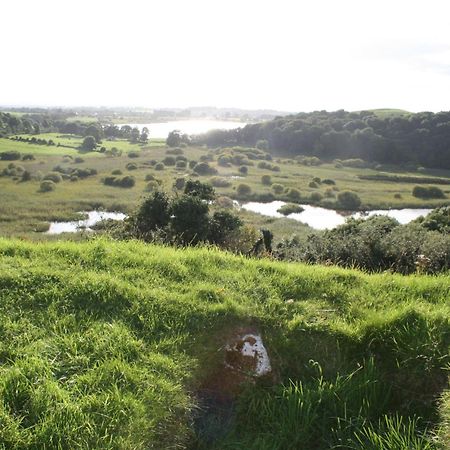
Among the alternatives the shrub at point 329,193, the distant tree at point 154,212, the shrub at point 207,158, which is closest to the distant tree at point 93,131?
the shrub at point 207,158

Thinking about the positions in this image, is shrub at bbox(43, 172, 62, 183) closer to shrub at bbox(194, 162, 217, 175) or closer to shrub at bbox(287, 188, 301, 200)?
shrub at bbox(194, 162, 217, 175)

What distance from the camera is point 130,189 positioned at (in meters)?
70.2

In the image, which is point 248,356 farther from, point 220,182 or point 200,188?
point 220,182

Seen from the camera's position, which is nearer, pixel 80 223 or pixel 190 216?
pixel 190 216

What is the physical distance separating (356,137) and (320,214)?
236 feet

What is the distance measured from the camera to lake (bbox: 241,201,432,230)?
5775 centimetres

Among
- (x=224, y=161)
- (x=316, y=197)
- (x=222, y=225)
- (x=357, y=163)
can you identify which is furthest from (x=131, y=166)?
(x=222, y=225)

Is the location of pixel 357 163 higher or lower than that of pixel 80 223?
higher

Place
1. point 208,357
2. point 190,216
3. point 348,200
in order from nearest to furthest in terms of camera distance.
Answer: point 208,357, point 190,216, point 348,200

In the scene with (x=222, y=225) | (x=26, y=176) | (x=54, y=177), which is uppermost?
(x=222, y=225)

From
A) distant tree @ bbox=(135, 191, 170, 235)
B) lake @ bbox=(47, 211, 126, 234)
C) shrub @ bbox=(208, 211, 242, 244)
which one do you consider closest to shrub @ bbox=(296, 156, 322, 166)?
lake @ bbox=(47, 211, 126, 234)

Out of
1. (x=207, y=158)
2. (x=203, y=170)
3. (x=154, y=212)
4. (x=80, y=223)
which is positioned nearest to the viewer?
(x=154, y=212)

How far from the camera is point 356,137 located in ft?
417

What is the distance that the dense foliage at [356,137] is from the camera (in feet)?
375
